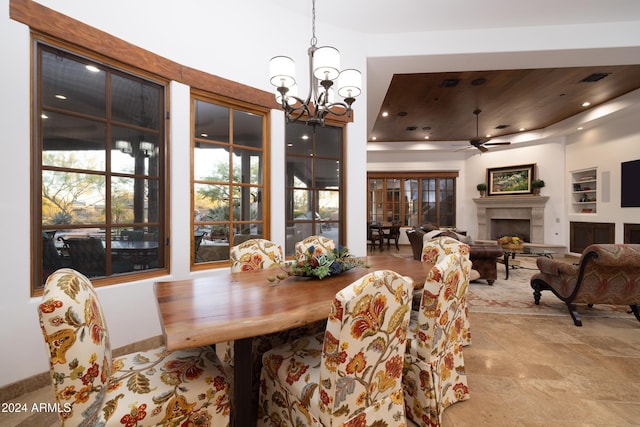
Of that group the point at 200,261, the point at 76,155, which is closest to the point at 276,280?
the point at 200,261

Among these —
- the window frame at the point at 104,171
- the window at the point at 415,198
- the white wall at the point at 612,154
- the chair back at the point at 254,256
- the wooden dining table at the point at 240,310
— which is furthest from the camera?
the window at the point at 415,198

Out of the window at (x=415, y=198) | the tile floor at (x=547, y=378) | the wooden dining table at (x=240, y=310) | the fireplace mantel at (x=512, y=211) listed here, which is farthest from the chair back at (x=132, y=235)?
the fireplace mantel at (x=512, y=211)

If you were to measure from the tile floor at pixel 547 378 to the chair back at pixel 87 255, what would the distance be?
782 millimetres

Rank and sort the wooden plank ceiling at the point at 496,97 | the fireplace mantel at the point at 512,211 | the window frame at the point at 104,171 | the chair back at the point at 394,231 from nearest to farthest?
the window frame at the point at 104,171, the wooden plank ceiling at the point at 496,97, the fireplace mantel at the point at 512,211, the chair back at the point at 394,231

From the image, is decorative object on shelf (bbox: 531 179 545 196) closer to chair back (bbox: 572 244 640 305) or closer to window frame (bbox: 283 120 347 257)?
chair back (bbox: 572 244 640 305)

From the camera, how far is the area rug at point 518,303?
3354 mm

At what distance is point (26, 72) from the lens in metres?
1.83

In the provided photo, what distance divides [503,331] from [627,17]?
3.91 metres

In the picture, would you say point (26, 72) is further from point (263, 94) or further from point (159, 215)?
point (263, 94)

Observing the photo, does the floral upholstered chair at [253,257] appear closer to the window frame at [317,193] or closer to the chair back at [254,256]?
the chair back at [254,256]

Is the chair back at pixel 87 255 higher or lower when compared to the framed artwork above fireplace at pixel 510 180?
lower

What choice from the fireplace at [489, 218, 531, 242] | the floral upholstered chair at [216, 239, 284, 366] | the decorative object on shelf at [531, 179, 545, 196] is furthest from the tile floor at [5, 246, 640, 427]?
the fireplace at [489, 218, 531, 242]

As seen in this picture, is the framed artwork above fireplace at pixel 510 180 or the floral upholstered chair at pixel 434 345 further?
the framed artwork above fireplace at pixel 510 180

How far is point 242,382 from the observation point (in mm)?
1270
